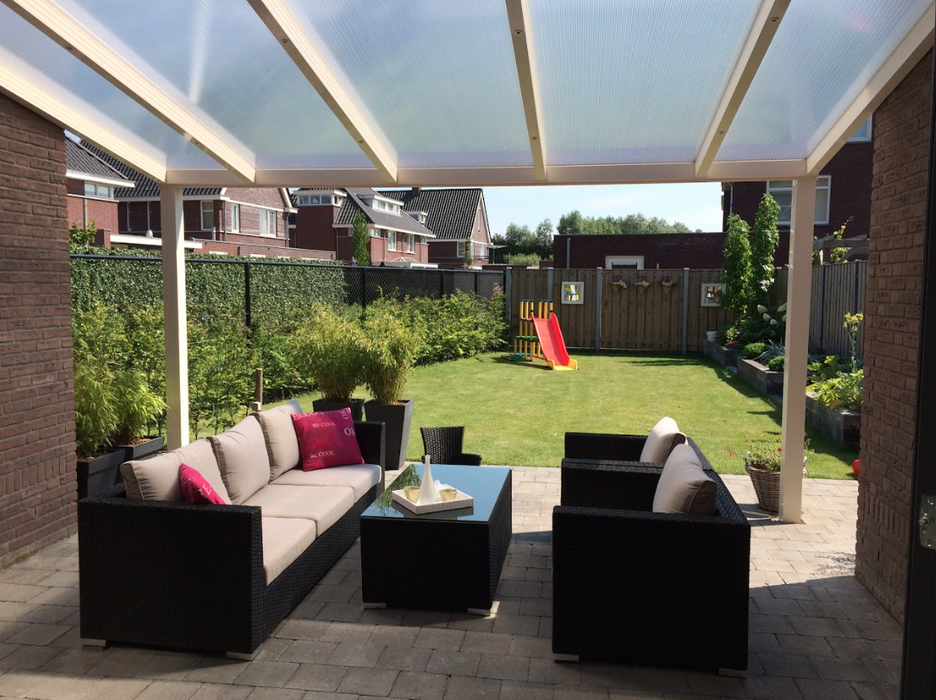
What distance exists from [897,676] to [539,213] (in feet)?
228

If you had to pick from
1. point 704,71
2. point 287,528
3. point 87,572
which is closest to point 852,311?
point 704,71

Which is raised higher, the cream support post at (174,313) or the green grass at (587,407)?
the cream support post at (174,313)

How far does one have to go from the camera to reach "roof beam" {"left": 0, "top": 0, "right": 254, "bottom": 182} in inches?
165

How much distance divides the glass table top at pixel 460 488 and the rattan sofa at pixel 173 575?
84 centimetres

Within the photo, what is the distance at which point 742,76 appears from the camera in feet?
14.7

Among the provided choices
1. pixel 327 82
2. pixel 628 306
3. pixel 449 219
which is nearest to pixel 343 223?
pixel 449 219

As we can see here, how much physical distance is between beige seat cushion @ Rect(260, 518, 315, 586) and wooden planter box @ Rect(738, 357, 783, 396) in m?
9.02

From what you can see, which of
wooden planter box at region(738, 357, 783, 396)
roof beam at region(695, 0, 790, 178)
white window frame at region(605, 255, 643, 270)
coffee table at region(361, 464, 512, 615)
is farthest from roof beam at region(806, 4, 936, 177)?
white window frame at region(605, 255, 643, 270)

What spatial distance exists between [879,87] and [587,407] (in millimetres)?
7169

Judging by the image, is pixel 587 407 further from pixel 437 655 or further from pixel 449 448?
pixel 437 655

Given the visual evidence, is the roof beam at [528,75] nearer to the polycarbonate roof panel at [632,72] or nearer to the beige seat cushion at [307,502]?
the polycarbonate roof panel at [632,72]

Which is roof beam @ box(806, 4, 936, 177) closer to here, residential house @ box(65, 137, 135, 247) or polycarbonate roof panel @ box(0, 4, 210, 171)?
polycarbonate roof panel @ box(0, 4, 210, 171)

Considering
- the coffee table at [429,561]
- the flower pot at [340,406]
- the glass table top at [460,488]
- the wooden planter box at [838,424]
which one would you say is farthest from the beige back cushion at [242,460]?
the wooden planter box at [838,424]

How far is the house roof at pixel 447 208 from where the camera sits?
4750 cm
